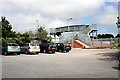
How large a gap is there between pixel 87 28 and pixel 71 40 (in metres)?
11.3

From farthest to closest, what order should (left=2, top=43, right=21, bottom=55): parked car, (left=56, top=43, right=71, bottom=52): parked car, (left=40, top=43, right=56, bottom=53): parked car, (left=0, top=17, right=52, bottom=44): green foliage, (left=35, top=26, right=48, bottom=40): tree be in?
(left=35, top=26, right=48, bottom=40): tree
(left=0, top=17, right=52, bottom=44): green foliage
(left=56, top=43, right=71, bottom=52): parked car
(left=40, top=43, right=56, bottom=53): parked car
(left=2, top=43, right=21, bottom=55): parked car

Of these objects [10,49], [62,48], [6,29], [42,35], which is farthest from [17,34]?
[10,49]

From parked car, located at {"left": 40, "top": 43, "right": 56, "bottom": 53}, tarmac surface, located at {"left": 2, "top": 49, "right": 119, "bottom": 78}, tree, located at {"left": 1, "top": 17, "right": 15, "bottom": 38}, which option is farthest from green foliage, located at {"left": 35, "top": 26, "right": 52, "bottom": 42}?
tarmac surface, located at {"left": 2, "top": 49, "right": 119, "bottom": 78}

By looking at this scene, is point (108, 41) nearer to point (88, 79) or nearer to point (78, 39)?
point (78, 39)

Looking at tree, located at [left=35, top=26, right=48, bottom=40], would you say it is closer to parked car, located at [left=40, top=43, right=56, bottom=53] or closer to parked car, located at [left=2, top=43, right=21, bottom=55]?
parked car, located at [left=40, top=43, right=56, bottom=53]

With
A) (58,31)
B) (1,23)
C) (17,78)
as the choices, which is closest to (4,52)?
(17,78)

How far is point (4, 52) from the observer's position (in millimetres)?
30391

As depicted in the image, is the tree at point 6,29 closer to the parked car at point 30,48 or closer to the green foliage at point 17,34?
the green foliage at point 17,34

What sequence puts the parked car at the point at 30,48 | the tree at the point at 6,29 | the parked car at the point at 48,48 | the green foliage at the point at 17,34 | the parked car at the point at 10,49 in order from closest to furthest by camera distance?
1. the parked car at the point at 10,49
2. the parked car at the point at 30,48
3. the parked car at the point at 48,48
4. the green foliage at the point at 17,34
5. the tree at the point at 6,29

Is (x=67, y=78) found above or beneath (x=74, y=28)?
beneath

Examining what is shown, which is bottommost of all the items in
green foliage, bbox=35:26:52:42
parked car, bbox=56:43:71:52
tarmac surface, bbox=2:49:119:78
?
tarmac surface, bbox=2:49:119:78

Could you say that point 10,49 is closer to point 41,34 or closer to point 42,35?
point 42,35

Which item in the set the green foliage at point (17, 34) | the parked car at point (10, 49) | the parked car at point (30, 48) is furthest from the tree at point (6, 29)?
the parked car at point (10, 49)

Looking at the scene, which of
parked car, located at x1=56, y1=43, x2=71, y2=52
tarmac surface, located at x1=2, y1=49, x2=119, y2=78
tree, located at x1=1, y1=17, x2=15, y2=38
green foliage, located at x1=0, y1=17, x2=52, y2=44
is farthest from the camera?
tree, located at x1=1, y1=17, x2=15, y2=38
